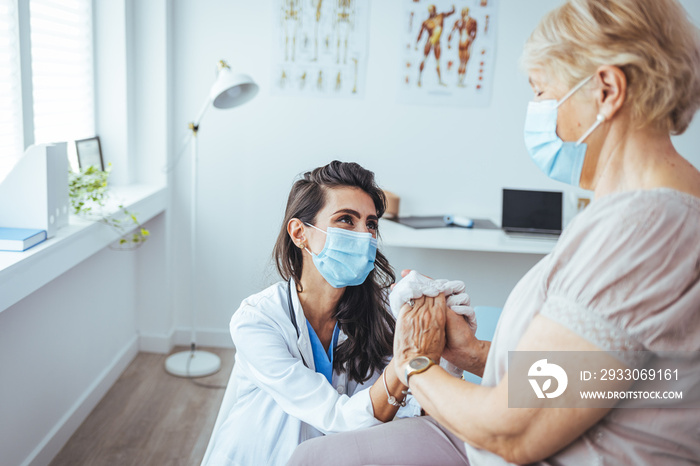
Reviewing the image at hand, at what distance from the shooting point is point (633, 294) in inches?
32.0

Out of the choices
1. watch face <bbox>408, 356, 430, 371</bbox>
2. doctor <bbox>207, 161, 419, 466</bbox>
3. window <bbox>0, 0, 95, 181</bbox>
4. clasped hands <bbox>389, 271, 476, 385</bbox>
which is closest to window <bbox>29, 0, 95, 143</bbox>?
window <bbox>0, 0, 95, 181</bbox>

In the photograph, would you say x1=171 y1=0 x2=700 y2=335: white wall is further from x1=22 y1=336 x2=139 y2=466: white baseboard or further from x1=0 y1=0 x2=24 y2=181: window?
x1=0 y1=0 x2=24 y2=181: window

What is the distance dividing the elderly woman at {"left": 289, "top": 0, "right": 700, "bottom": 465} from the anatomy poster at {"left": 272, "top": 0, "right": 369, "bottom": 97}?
7.28 feet

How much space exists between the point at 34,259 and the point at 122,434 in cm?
94

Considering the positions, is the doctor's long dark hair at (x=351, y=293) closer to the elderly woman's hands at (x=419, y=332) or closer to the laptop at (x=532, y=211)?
the elderly woman's hands at (x=419, y=332)

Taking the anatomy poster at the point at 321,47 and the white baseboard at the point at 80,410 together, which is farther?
the anatomy poster at the point at 321,47

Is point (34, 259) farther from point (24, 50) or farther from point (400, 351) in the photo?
point (400, 351)

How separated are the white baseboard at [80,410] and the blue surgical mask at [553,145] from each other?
1.94 meters

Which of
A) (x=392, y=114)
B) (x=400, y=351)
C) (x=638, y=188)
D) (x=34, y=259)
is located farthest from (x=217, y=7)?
(x=638, y=188)

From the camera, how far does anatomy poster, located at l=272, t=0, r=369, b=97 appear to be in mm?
3096

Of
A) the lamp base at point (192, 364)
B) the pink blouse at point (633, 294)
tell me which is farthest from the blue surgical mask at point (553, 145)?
the lamp base at point (192, 364)

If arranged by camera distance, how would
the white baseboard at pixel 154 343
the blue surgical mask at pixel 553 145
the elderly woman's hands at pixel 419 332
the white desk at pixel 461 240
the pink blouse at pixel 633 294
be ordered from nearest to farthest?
1. the pink blouse at pixel 633 294
2. the blue surgical mask at pixel 553 145
3. the elderly woman's hands at pixel 419 332
4. the white desk at pixel 461 240
5. the white baseboard at pixel 154 343

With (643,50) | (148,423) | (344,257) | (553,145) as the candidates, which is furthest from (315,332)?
(148,423)

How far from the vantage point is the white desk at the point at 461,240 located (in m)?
2.75
